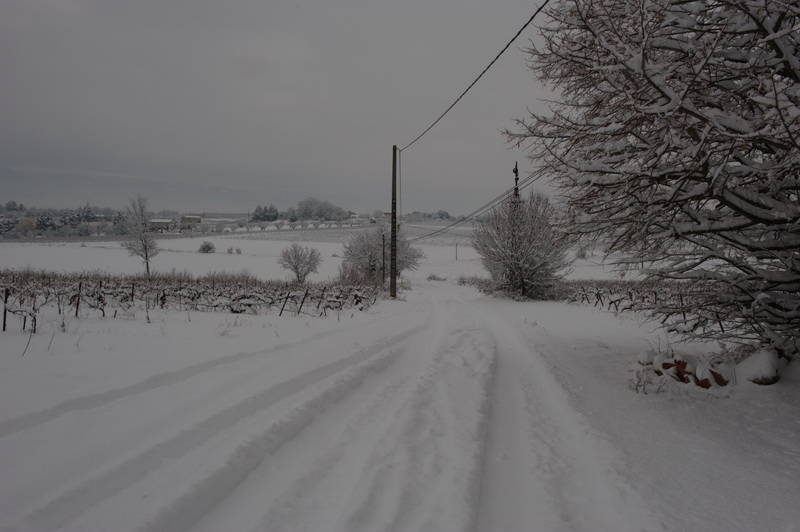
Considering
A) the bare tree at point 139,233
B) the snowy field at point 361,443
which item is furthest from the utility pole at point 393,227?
the bare tree at point 139,233

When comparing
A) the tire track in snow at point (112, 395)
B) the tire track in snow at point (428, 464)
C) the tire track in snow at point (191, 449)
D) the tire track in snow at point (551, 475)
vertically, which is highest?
the tire track in snow at point (112, 395)

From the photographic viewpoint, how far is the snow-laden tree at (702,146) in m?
3.32

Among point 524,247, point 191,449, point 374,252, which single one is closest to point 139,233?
point 374,252

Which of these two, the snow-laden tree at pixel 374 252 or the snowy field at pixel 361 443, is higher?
the snow-laden tree at pixel 374 252

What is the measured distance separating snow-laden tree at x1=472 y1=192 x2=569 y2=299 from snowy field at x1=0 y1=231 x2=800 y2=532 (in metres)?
13.4

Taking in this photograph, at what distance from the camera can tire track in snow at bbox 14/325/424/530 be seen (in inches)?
73.3

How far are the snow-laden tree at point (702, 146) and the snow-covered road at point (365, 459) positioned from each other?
147 centimetres

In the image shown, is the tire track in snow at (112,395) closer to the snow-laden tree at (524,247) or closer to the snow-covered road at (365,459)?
the snow-covered road at (365,459)

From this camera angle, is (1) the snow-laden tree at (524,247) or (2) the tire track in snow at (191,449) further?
(1) the snow-laden tree at (524,247)

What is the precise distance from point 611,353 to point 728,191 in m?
3.58

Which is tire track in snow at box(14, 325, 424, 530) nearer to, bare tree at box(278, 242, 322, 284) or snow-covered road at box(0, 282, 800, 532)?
snow-covered road at box(0, 282, 800, 532)

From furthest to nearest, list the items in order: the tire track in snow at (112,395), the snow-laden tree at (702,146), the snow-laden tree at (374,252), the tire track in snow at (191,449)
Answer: the snow-laden tree at (374,252) < the snow-laden tree at (702,146) < the tire track in snow at (112,395) < the tire track in snow at (191,449)

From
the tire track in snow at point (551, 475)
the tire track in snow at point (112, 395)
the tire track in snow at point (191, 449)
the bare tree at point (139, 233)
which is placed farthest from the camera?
the bare tree at point (139, 233)

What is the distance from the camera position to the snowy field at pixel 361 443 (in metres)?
2.07
